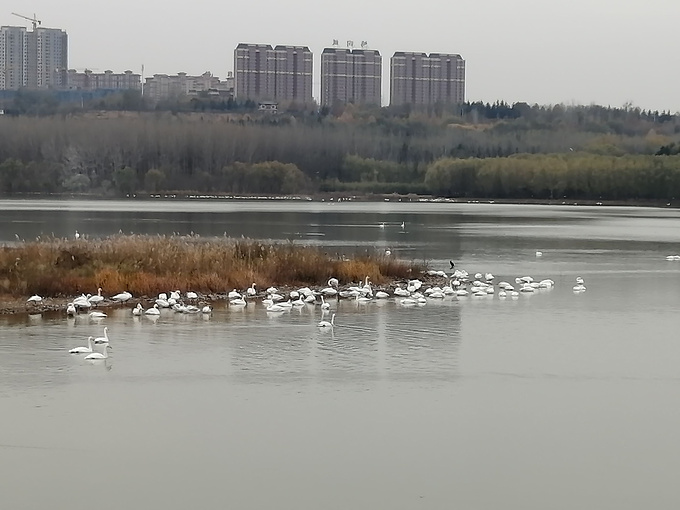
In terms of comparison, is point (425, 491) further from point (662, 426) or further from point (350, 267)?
point (350, 267)

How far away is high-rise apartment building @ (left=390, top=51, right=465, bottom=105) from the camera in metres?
173

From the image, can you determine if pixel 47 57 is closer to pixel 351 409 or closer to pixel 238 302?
pixel 238 302

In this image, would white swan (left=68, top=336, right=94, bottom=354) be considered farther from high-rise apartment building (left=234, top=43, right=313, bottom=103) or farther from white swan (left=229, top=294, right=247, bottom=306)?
high-rise apartment building (left=234, top=43, right=313, bottom=103)

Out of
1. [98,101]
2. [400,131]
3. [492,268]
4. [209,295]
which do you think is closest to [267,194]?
[400,131]

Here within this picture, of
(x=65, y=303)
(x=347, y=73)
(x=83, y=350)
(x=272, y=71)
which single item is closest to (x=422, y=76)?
(x=347, y=73)

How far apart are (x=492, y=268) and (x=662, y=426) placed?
15211mm

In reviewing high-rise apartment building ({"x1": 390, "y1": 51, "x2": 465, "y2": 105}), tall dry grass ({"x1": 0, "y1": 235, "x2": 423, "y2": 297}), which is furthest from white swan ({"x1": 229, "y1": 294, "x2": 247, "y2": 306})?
high-rise apartment building ({"x1": 390, "y1": 51, "x2": 465, "y2": 105})

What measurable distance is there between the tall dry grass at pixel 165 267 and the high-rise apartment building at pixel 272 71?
148 m

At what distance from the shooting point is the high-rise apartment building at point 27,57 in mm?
188750

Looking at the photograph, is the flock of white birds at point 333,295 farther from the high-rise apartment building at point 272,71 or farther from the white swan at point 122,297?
the high-rise apartment building at point 272,71

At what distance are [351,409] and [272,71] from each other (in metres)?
162

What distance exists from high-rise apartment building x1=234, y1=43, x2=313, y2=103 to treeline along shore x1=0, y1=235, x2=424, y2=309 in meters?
148

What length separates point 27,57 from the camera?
625ft

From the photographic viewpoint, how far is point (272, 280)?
20.2 metres
